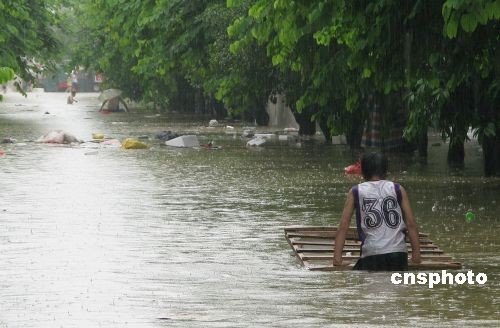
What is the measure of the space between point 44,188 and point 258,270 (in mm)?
10523

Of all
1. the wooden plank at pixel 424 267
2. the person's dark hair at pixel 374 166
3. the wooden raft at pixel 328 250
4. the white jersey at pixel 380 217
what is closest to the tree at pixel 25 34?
the wooden raft at pixel 328 250

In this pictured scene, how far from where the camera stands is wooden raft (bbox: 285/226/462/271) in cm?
1251

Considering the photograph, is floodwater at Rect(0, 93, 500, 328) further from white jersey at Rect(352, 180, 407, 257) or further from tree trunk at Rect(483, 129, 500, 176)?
tree trunk at Rect(483, 129, 500, 176)

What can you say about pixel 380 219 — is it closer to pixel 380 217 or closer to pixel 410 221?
pixel 380 217

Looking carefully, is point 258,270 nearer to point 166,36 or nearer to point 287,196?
point 287,196

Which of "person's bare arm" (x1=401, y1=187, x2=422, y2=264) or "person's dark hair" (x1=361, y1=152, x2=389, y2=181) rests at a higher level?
"person's dark hair" (x1=361, y1=152, x2=389, y2=181)

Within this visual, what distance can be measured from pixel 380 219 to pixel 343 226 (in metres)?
0.33

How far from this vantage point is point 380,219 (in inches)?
465

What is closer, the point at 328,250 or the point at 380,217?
the point at 380,217

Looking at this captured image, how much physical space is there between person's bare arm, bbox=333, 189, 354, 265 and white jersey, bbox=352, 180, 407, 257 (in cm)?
5

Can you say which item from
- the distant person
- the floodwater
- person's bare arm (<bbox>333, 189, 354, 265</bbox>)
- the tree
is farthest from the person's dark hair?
the tree

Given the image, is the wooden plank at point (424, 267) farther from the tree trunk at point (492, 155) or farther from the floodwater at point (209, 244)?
the tree trunk at point (492, 155)

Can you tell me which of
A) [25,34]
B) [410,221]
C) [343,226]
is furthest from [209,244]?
[25,34]

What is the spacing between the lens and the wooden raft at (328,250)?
1251 centimetres
